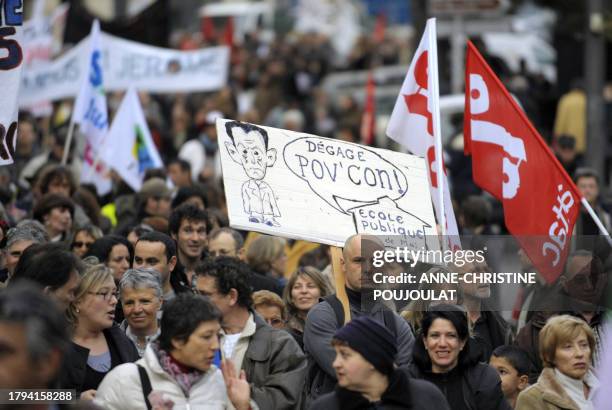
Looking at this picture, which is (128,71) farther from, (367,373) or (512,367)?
(367,373)

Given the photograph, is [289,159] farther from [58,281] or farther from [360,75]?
[360,75]

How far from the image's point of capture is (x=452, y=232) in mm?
8711

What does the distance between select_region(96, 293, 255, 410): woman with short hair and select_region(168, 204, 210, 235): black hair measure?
349 cm

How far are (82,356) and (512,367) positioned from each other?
2449 millimetres

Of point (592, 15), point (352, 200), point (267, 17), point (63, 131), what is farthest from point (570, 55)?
point (352, 200)

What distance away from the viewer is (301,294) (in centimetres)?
877

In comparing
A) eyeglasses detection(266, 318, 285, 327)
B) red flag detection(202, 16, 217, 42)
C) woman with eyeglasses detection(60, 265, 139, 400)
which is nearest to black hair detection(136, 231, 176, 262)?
eyeglasses detection(266, 318, 285, 327)

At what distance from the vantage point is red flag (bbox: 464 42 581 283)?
838 centimetres

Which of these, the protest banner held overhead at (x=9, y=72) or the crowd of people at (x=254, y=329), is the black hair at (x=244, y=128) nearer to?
the crowd of people at (x=254, y=329)

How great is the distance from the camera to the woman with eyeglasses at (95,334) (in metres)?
7.10

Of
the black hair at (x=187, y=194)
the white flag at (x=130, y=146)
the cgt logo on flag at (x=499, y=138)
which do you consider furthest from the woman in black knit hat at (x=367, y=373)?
the white flag at (x=130, y=146)

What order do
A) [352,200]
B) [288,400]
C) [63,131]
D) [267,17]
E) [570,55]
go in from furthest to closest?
[267,17] < [570,55] < [63,131] < [352,200] < [288,400]

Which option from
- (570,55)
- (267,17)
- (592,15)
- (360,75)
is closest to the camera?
(592,15)

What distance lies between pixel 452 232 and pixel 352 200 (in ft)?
2.65
